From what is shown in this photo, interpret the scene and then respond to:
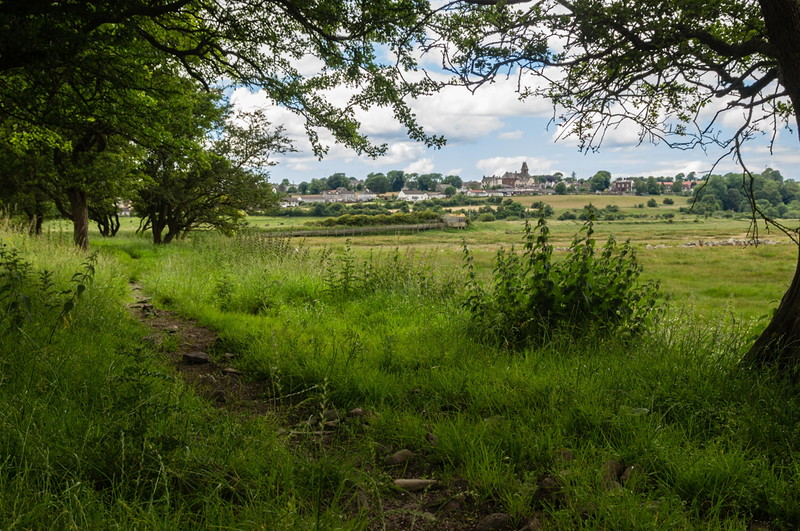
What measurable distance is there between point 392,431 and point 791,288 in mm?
3969

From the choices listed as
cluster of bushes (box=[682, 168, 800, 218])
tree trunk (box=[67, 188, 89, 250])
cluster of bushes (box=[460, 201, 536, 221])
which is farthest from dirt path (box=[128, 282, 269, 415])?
cluster of bushes (box=[460, 201, 536, 221])

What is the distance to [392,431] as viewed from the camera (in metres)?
3.56

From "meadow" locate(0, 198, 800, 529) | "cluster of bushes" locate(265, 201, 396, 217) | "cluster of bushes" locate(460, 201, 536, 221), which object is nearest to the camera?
"meadow" locate(0, 198, 800, 529)

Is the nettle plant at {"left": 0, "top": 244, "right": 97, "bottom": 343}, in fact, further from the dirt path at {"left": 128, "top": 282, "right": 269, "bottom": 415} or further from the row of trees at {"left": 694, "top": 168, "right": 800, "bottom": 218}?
the row of trees at {"left": 694, "top": 168, "right": 800, "bottom": 218}

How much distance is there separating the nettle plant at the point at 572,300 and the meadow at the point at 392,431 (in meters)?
0.21

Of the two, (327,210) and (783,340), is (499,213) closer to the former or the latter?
(327,210)

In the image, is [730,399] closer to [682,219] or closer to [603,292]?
[603,292]

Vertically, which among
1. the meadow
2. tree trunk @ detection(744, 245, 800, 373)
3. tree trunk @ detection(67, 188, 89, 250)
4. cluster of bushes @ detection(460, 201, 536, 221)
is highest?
cluster of bushes @ detection(460, 201, 536, 221)

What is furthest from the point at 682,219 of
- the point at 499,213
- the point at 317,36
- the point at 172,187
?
the point at 317,36

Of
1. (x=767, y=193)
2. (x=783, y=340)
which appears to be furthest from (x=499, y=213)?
(x=783, y=340)

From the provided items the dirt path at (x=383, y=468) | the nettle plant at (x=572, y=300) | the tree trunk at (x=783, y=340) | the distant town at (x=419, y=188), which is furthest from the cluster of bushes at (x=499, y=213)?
the tree trunk at (x=783, y=340)

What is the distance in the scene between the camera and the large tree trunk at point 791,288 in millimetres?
3943

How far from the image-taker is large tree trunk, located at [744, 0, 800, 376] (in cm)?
394

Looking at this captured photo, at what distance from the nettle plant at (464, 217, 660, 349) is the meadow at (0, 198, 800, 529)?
214mm
